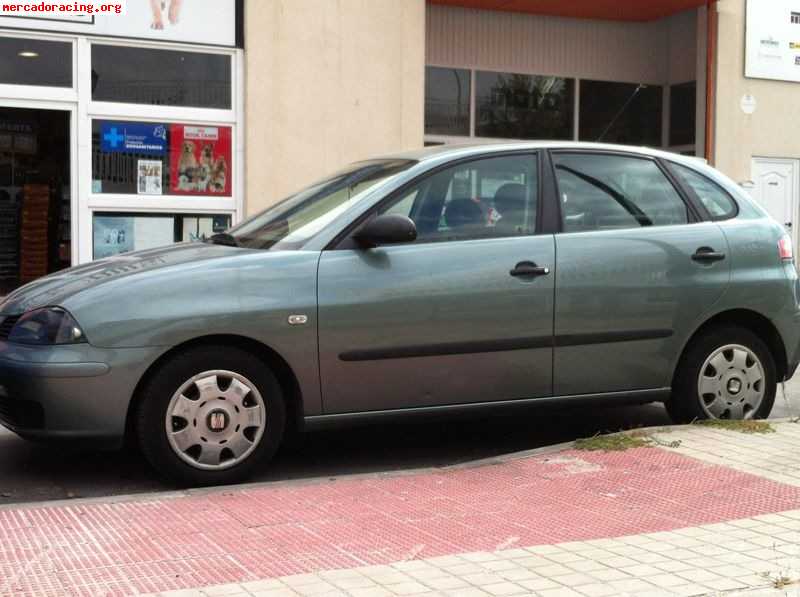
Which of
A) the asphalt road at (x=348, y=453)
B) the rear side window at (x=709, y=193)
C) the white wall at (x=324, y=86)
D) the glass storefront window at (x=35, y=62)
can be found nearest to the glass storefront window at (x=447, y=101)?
the white wall at (x=324, y=86)

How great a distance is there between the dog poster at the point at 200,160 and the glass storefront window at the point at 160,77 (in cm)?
30

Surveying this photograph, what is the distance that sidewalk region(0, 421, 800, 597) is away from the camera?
395cm

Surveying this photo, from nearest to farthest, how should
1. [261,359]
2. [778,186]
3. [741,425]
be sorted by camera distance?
1. [261,359]
2. [741,425]
3. [778,186]

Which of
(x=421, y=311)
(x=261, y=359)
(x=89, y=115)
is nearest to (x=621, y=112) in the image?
(x=89, y=115)

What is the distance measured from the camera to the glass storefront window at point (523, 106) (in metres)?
Answer: 16.9

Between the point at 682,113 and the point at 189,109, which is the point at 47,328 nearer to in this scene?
the point at 189,109

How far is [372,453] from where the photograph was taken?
652 cm

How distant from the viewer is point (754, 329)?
6883 millimetres

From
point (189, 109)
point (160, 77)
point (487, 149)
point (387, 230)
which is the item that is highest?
point (160, 77)

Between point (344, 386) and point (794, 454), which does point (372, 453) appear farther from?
point (794, 454)

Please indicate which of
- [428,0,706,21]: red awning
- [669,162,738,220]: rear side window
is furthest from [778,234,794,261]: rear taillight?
[428,0,706,21]: red awning

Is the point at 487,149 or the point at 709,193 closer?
the point at 487,149

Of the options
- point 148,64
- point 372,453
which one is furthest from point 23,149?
point 372,453

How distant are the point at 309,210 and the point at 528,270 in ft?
4.02
